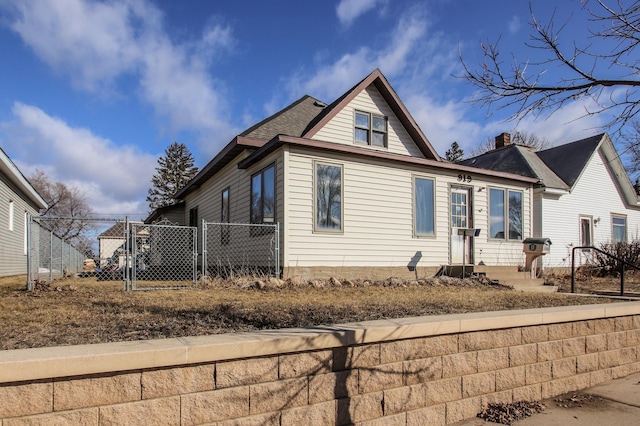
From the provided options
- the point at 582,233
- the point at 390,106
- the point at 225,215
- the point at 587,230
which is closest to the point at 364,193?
the point at 390,106

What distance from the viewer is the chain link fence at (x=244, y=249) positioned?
9328 millimetres

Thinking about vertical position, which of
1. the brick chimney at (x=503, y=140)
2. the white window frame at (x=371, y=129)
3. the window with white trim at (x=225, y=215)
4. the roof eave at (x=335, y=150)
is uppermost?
the brick chimney at (x=503, y=140)

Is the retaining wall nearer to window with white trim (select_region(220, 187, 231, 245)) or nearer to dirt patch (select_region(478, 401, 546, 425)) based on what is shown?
dirt patch (select_region(478, 401, 546, 425))

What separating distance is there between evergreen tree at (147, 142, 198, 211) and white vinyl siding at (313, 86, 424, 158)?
135ft

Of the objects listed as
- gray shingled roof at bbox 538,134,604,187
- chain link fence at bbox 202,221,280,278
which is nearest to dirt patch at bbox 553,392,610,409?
chain link fence at bbox 202,221,280,278

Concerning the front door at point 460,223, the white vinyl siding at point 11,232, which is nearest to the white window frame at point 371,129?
the front door at point 460,223

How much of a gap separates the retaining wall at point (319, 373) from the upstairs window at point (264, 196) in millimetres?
6660

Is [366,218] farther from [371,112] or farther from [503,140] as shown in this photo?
[503,140]

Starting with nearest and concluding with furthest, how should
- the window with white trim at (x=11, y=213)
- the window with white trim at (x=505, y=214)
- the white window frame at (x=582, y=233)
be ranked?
the window with white trim at (x=505, y=214) → the window with white trim at (x=11, y=213) → the white window frame at (x=582, y=233)

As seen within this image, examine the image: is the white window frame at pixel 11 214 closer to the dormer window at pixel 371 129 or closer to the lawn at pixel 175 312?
the lawn at pixel 175 312

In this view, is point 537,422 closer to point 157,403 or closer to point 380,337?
point 380,337

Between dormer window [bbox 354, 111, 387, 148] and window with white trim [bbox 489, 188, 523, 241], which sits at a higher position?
dormer window [bbox 354, 111, 387, 148]

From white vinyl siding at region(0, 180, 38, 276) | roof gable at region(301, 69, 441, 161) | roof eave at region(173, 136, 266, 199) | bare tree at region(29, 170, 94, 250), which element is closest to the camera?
roof eave at region(173, 136, 266, 199)

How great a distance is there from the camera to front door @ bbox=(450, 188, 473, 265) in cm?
1202
